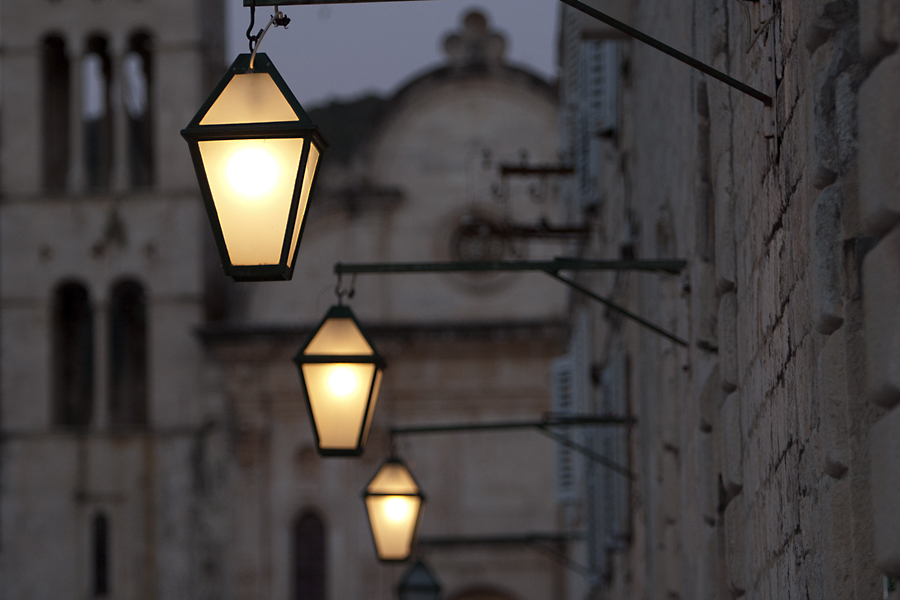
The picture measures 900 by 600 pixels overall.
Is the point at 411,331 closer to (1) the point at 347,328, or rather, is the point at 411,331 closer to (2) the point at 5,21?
(2) the point at 5,21

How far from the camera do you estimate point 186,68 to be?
25.6 meters

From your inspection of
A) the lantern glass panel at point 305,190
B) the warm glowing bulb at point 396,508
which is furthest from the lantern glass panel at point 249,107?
the warm glowing bulb at point 396,508

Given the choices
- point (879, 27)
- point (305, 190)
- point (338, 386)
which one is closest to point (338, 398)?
point (338, 386)

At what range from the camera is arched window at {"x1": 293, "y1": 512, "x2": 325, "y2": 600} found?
80.3 ft

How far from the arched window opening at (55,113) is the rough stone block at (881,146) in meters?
24.3

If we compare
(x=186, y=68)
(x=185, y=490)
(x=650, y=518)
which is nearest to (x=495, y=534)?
(x=185, y=490)

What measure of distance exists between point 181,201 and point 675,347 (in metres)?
19.6

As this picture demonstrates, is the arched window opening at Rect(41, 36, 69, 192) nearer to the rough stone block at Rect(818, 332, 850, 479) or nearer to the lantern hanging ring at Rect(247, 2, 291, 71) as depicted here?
the lantern hanging ring at Rect(247, 2, 291, 71)

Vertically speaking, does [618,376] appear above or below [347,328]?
above

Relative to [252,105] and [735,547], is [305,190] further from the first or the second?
[735,547]

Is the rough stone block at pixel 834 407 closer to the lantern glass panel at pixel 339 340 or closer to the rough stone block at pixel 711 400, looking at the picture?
the rough stone block at pixel 711 400

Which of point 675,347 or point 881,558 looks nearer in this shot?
point 881,558

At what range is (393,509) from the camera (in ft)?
29.2

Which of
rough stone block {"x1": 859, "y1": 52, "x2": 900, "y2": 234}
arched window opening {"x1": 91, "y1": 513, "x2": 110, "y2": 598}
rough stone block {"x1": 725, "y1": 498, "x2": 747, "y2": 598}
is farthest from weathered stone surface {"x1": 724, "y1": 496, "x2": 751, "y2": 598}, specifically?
arched window opening {"x1": 91, "y1": 513, "x2": 110, "y2": 598}
